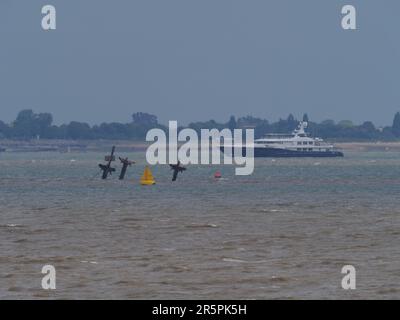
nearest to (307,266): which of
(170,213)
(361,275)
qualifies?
(361,275)

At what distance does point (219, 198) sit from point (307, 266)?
5649 cm

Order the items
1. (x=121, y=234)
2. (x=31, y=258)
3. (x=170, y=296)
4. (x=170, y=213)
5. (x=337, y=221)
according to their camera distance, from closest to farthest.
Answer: (x=170, y=296)
(x=31, y=258)
(x=121, y=234)
(x=337, y=221)
(x=170, y=213)

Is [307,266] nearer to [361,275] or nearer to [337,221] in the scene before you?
[361,275]

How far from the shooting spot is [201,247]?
186 feet

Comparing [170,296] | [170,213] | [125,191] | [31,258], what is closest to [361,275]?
[170,296]

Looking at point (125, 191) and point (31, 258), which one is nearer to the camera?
point (31, 258)

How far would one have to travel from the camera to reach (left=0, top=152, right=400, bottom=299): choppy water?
42812 millimetres

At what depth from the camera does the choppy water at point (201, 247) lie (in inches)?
1686

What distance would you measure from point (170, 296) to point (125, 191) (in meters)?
80.4

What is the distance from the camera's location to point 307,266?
48.6m

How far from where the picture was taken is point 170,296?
40.8 meters

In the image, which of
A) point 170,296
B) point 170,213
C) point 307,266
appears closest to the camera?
point 170,296
